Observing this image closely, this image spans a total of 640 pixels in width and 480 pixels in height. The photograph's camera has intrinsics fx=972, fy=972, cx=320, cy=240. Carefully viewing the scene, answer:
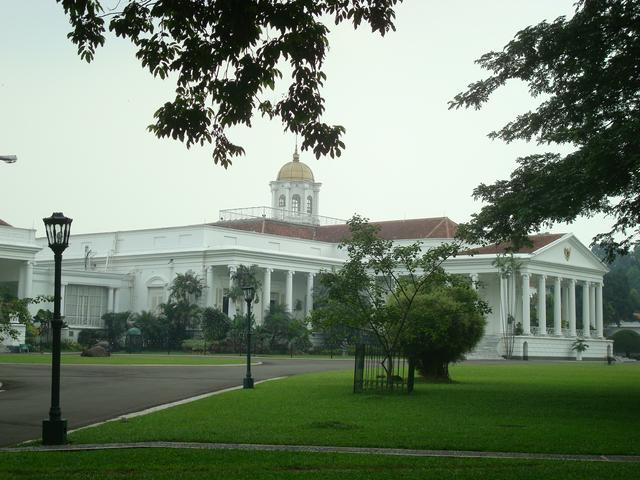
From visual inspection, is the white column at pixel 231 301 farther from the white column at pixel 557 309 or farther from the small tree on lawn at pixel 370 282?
the small tree on lawn at pixel 370 282

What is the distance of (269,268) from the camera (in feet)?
240

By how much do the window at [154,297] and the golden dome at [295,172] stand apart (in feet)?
68.8

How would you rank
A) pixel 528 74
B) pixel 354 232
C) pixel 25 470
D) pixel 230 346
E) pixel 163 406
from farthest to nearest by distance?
pixel 230 346 → pixel 354 232 → pixel 528 74 → pixel 163 406 → pixel 25 470

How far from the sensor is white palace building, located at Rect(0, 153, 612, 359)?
69375 millimetres

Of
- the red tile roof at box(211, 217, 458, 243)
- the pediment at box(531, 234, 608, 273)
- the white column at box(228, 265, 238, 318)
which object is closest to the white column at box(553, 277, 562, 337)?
the pediment at box(531, 234, 608, 273)

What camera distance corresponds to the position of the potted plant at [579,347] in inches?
2977

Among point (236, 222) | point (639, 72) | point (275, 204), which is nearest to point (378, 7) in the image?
point (639, 72)

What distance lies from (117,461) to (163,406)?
8.39 m

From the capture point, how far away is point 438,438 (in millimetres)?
14227

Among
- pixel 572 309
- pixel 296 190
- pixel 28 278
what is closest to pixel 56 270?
pixel 28 278

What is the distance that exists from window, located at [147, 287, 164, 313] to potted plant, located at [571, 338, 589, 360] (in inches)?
1274

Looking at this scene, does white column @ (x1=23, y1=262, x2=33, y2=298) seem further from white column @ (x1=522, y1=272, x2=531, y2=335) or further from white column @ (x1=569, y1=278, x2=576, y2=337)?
white column @ (x1=569, y1=278, x2=576, y2=337)

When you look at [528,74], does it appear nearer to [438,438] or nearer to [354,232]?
[354,232]

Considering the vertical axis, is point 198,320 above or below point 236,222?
below
